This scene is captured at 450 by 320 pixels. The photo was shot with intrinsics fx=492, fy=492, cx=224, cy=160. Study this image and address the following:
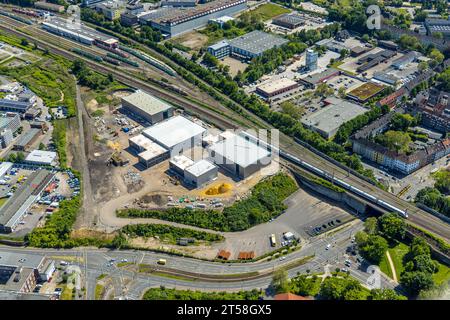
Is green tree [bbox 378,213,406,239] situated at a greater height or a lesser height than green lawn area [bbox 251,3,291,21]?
lesser

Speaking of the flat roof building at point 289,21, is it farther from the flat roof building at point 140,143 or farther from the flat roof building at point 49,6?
the flat roof building at point 140,143

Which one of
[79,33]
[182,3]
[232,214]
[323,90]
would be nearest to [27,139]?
[232,214]

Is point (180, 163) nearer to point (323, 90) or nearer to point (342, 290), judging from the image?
point (342, 290)

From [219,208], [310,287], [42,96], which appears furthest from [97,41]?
[310,287]

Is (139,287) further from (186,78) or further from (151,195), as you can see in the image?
(186,78)

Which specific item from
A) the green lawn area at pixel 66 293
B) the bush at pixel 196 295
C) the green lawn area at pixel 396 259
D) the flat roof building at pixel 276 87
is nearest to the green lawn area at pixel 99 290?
the green lawn area at pixel 66 293

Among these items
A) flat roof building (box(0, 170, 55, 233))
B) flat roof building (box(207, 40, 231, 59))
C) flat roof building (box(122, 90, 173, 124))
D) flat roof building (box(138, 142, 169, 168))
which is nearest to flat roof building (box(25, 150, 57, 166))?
flat roof building (box(0, 170, 55, 233))

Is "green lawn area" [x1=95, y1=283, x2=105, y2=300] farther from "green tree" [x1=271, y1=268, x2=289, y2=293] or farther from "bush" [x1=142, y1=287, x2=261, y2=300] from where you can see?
"green tree" [x1=271, y1=268, x2=289, y2=293]
